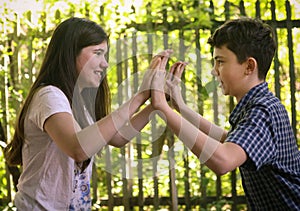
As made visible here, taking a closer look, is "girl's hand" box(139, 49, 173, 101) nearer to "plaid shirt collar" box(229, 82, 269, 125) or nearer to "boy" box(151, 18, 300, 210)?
"boy" box(151, 18, 300, 210)

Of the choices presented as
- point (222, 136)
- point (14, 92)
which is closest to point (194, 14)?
point (14, 92)

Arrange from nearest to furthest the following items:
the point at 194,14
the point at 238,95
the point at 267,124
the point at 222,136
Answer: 1. the point at 267,124
2. the point at 238,95
3. the point at 222,136
4. the point at 194,14

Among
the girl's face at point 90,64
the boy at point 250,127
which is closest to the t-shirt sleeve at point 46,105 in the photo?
the girl's face at point 90,64

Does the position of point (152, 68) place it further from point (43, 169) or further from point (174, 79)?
point (43, 169)

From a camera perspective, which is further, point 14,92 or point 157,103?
point 14,92

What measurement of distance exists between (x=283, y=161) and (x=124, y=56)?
272 centimetres

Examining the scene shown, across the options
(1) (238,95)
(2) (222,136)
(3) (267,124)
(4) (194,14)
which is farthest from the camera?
(4) (194,14)

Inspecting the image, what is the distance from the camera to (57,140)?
2.27 m

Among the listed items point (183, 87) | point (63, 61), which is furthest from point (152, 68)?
point (183, 87)

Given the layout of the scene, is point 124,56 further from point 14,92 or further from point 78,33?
point 78,33

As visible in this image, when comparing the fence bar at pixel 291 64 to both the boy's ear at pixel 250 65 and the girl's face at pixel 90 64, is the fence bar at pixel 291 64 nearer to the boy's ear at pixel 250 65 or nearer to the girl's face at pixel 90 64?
the boy's ear at pixel 250 65

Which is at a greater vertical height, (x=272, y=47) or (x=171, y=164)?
(x=272, y=47)

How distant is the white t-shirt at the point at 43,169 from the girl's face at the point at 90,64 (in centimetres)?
22

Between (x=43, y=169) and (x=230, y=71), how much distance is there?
0.85 metres
